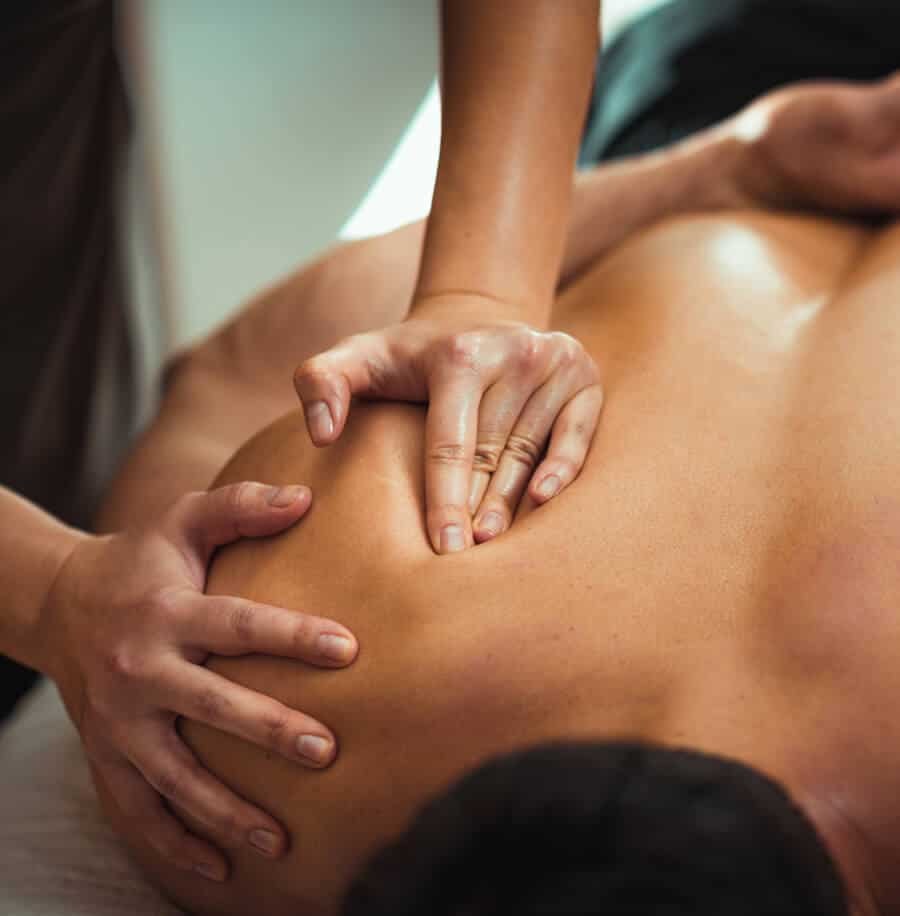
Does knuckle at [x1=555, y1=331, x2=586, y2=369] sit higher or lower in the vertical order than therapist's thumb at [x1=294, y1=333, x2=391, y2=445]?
higher

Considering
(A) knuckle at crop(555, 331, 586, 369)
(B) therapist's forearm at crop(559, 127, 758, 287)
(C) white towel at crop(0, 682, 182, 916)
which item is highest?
(B) therapist's forearm at crop(559, 127, 758, 287)

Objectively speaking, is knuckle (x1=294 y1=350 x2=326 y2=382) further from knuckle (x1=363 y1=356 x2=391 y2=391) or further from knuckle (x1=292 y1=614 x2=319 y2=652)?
knuckle (x1=292 y1=614 x2=319 y2=652)

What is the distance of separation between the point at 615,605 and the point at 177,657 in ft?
0.85

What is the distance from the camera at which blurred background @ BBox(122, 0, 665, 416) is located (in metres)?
1.90

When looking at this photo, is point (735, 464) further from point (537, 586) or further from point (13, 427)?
point (13, 427)

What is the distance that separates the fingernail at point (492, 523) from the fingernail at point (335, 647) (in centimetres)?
11

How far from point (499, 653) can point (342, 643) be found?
0.09 m

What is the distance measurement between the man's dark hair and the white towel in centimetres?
35

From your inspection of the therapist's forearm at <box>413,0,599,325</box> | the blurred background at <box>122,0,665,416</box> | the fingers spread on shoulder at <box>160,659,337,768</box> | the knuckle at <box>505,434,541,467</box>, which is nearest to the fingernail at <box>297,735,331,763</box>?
the fingers spread on shoulder at <box>160,659,337,768</box>

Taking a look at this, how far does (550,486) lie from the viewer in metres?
0.68

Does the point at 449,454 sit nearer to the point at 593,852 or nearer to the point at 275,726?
the point at 275,726

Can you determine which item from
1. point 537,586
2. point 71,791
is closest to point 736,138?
point 537,586

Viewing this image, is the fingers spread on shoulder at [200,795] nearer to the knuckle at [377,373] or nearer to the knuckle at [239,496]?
the knuckle at [239,496]

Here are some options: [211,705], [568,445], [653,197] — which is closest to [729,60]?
[653,197]
